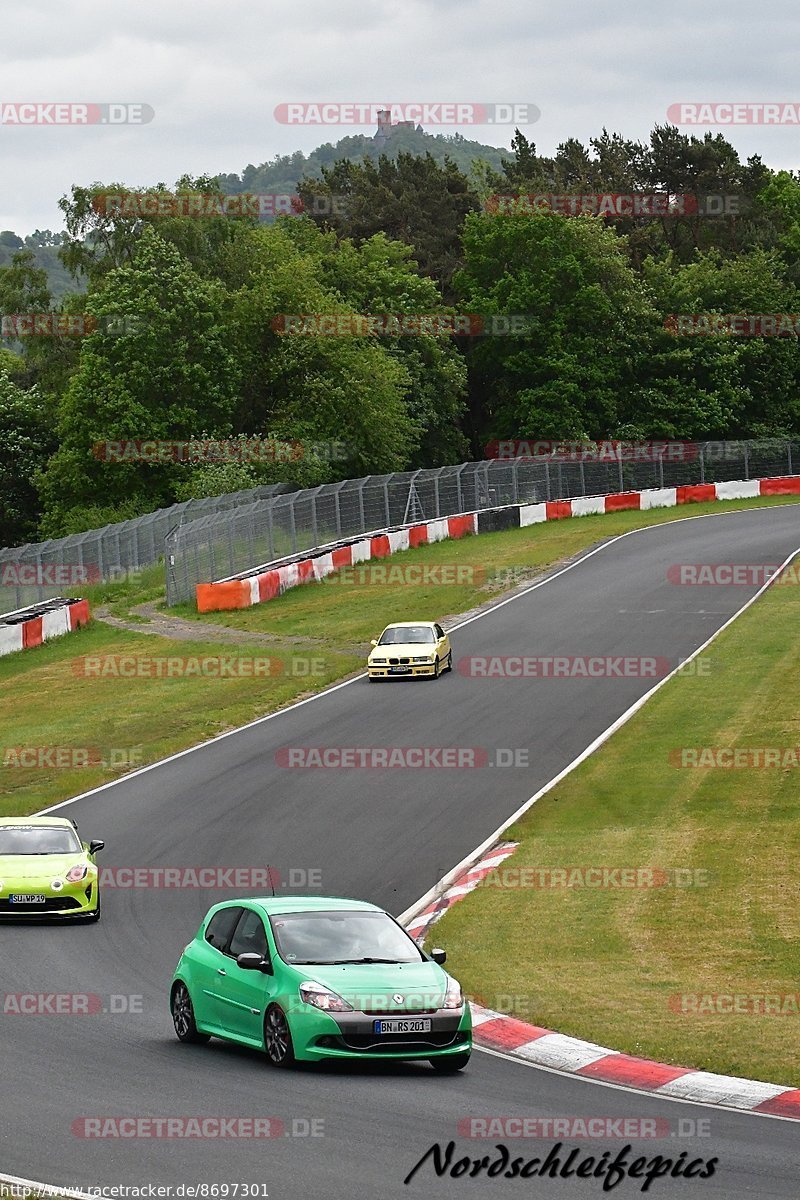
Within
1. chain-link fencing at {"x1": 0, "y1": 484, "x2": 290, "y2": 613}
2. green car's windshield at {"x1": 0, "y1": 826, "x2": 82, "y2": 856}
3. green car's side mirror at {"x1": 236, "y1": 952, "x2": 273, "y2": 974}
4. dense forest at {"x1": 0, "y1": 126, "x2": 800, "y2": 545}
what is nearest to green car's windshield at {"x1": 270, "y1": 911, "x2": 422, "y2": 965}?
green car's side mirror at {"x1": 236, "y1": 952, "x2": 273, "y2": 974}

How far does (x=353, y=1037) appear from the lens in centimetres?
1229

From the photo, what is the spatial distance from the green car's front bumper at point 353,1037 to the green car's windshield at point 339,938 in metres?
0.68

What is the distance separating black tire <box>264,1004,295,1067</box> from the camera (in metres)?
12.4

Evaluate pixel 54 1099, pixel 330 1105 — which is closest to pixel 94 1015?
pixel 54 1099

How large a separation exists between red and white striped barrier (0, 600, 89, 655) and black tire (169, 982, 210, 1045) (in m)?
30.4

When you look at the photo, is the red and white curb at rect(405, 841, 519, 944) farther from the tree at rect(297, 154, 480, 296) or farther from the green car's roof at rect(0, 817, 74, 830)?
the tree at rect(297, 154, 480, 296)

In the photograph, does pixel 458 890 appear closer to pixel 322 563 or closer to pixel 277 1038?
pixel 277 1038

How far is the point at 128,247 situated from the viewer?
90.6 metres

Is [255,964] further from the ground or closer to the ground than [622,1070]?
further from the ground

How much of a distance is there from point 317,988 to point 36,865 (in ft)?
26.8

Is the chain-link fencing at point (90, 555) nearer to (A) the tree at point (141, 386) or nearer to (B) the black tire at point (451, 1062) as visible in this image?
(A) the tree at point (141, 386)

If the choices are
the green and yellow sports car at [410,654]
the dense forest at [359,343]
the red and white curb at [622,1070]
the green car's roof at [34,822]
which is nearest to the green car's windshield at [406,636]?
the green and yellow sports car at [410,654]

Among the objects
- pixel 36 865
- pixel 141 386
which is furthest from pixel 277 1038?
pixel 141 386

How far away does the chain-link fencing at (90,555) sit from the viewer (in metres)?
47.0
